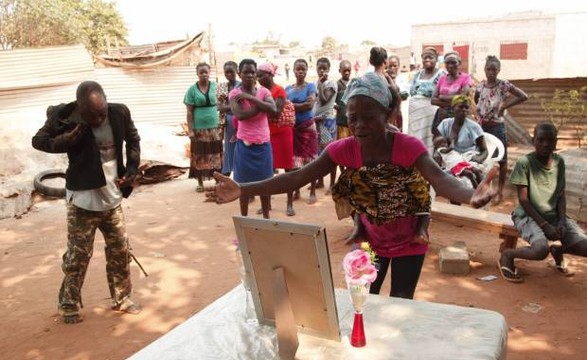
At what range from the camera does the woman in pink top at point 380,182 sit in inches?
93.2

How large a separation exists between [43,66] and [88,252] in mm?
10659

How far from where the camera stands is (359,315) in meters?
1.90

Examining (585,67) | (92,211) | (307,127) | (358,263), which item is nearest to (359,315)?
(358,263)

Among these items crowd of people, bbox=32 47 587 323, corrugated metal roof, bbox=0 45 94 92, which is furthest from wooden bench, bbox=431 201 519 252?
corrugated metal roof, bbox=0 45 94 92

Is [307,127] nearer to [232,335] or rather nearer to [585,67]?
[232,335]

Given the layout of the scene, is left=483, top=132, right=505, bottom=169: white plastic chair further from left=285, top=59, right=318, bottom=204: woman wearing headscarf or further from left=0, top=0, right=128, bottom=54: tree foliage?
left=0, top=0, right=128, bottom=54: tree foliage

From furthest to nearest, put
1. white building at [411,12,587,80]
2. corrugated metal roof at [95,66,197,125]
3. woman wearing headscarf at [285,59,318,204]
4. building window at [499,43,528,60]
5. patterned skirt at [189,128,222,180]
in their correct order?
building window at [499,43,528,60] → white building at [411,12,587,80] → corrugated metal roof at [95,66,197,125] → patterned skirt at [189,128,222,180] → woman wearing headscarf at [285,59,318,204]

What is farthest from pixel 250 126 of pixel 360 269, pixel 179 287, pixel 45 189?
pixel 45 189

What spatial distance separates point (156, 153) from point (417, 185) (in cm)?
845

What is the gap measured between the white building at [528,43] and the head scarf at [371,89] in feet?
74.4

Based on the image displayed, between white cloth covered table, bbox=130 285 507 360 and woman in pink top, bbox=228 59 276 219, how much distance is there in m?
3.64

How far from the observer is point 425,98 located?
275 inches

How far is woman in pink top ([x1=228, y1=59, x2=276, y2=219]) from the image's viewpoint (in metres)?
5.55

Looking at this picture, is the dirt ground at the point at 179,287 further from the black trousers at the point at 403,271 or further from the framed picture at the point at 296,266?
the framed picture at the point at 296,266
